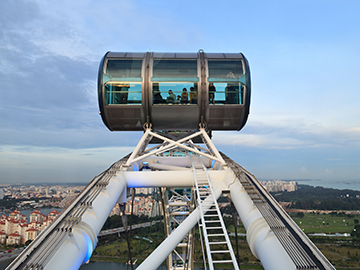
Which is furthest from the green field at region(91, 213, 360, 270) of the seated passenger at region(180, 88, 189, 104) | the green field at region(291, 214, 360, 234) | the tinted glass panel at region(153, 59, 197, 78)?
the tinted glass panel at region(153, 59, 197, 78)

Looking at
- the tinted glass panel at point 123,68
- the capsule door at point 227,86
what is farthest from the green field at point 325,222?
the tinted glass panel at point 123,68

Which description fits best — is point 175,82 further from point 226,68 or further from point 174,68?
point 226,68

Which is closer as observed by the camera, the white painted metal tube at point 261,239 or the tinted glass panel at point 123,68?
the white painted metal tube at point 261,239

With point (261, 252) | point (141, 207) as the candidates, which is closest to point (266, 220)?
point (261, 252)

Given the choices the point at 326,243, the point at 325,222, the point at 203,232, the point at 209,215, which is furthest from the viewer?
the point at 326,243

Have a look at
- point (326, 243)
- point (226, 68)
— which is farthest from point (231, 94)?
point (326, 243)

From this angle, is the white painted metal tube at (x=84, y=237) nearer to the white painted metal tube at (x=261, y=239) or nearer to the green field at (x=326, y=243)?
the white painted metal tube at (x=261, y=239)
